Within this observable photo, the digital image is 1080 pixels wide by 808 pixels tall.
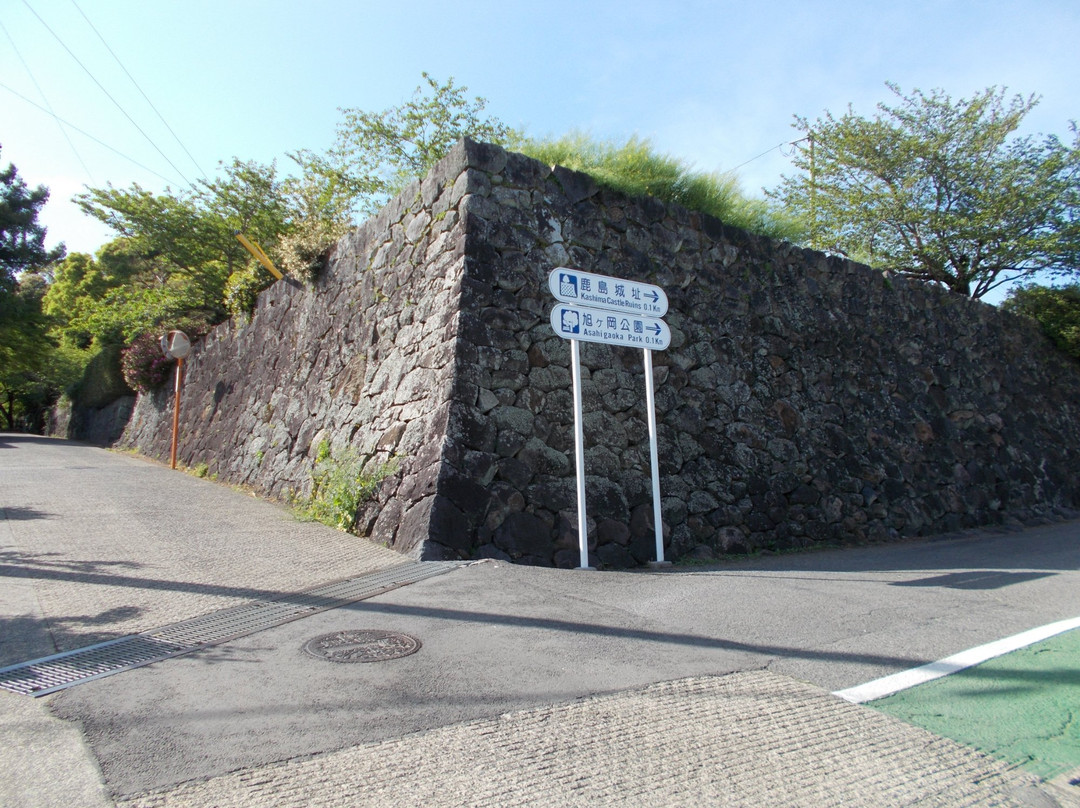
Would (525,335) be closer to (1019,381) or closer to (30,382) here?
(1019,381)

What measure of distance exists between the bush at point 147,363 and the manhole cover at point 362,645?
16.2 m

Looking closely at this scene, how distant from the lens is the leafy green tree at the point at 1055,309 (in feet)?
50.6

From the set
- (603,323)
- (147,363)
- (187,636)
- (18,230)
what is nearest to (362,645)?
(187,636)

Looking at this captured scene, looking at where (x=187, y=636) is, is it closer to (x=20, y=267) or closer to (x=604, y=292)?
(x=604, y=292)

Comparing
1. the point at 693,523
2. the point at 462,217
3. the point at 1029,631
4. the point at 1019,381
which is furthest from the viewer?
the point at 1019,381

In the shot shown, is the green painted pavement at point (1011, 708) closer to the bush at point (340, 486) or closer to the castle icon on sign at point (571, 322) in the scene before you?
the castle icon on sign at point (571, 322)

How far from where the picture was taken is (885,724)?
324cm

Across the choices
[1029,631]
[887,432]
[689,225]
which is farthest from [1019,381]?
[1029,631]

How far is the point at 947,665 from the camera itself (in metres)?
4.09

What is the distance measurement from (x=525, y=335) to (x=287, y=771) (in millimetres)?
5425

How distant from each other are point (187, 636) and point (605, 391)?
4.97 meters

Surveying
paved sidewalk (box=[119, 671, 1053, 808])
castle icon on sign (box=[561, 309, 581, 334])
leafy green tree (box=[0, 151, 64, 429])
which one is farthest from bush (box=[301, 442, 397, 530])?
leafy green tree (box=[0, 151, 64, 429])

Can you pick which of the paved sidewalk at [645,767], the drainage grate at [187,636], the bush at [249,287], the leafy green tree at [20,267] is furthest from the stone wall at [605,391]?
the leafy green tree at [20,267]

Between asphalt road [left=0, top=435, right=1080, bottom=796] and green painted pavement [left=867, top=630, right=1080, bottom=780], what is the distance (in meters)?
0.30
